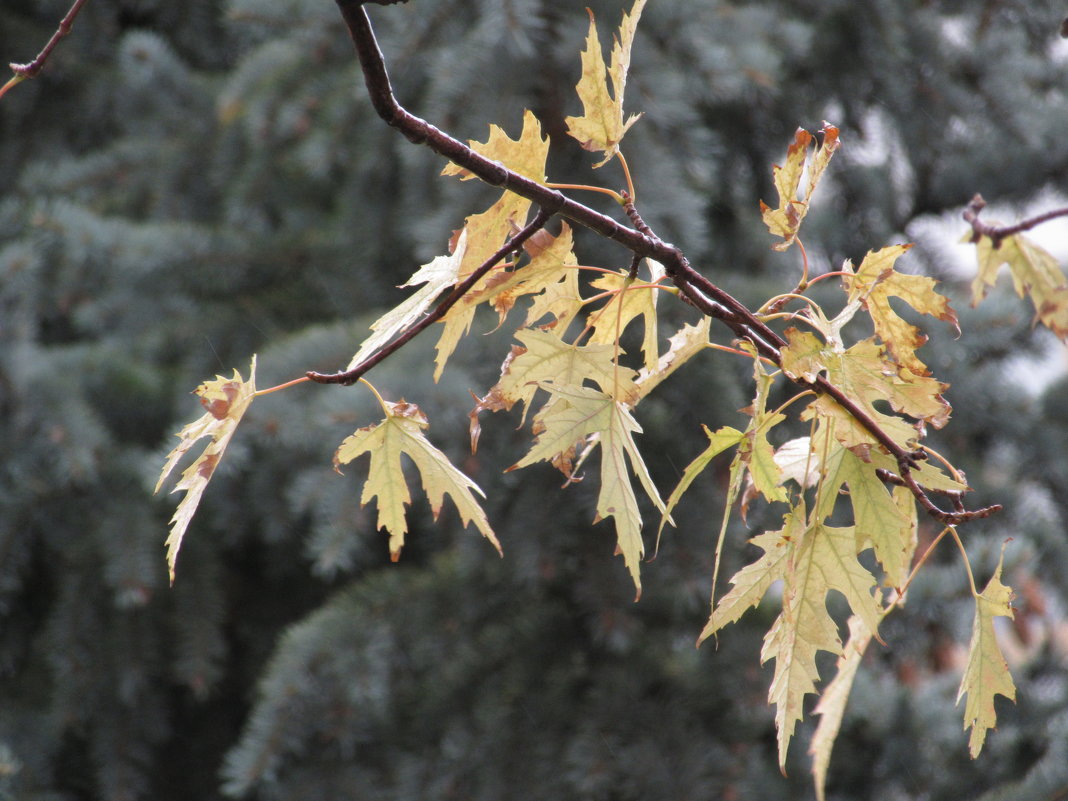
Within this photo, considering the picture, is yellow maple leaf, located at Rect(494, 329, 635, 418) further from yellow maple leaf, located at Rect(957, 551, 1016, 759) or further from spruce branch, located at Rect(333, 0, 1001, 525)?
yellow maple leaf, located at Rect(957, 551, 1016, 759)

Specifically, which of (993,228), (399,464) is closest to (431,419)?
(399,464)

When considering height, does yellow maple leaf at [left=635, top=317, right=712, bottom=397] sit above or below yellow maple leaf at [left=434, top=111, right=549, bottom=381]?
below

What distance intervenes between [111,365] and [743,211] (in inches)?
38.0

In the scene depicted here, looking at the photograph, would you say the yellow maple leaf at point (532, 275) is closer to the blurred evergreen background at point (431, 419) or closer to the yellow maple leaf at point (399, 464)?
the yellow maple leaf at point (399, 464)

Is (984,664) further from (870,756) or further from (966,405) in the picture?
(966,405)

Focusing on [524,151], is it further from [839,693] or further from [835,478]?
[839,693]

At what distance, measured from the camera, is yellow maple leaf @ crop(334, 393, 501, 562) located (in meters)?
0.32

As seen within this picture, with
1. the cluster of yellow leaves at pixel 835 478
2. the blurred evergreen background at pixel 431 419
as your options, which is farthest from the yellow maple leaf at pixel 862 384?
the blurred evergreen background at pixel 431 419

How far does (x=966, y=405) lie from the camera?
129 centimetres

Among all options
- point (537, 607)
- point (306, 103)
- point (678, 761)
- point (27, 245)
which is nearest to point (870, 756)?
point (678, 761)

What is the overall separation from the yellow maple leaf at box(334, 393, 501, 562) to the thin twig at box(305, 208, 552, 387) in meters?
0.04

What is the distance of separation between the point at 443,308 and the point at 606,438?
0.08 metres

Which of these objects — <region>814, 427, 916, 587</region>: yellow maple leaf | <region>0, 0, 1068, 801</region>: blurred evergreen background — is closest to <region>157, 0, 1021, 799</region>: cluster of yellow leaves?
<region>814, 427, 916, 587</region>: yellow maple leaf

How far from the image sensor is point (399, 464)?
34 cm
